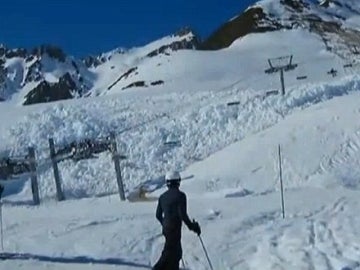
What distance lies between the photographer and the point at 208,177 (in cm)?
2478

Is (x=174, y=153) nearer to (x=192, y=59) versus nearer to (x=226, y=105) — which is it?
(x=226, y=105)

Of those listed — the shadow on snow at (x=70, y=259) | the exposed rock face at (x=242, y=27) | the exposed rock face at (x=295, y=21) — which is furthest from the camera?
the exposed rock face at (x=242, y=27)

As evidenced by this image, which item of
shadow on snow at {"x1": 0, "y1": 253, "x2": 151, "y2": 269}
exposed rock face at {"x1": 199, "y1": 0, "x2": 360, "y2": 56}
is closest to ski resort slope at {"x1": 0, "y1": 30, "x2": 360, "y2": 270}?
shadow on snow at {"x1": 0, "y1": 253, "x2": 151, "y2": 269}

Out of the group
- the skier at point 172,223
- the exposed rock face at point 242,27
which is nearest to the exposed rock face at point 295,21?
the exposed rock face at point 242,27

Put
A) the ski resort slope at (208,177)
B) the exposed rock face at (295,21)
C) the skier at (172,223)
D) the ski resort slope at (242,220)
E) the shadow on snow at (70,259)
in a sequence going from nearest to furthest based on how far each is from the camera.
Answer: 1. the skier at (172,223)
2. the shadow on snow at (70,259)
3. the ski resort slope at (242,220)
4. the ski resort slope at (208,177)
5. the exposed rock face at (295,21)

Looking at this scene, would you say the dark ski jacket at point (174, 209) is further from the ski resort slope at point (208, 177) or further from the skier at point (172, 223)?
the ski resort slope at point (208, 177)

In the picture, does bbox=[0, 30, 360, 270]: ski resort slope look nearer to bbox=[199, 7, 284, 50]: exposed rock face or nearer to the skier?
the skier

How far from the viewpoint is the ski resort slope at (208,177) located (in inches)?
513

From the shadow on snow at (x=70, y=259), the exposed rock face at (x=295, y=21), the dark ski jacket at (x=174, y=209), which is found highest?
the exposed rock face at (x=295, y=21)

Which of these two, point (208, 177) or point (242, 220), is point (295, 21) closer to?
point (208, 177)

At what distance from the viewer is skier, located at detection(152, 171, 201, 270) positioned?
9.90 metres

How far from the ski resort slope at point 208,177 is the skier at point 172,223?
215 cm

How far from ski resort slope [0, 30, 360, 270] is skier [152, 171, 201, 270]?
7.07 ft

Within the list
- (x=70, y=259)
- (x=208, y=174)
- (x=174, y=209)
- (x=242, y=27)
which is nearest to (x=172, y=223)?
(x=174, y=209)
